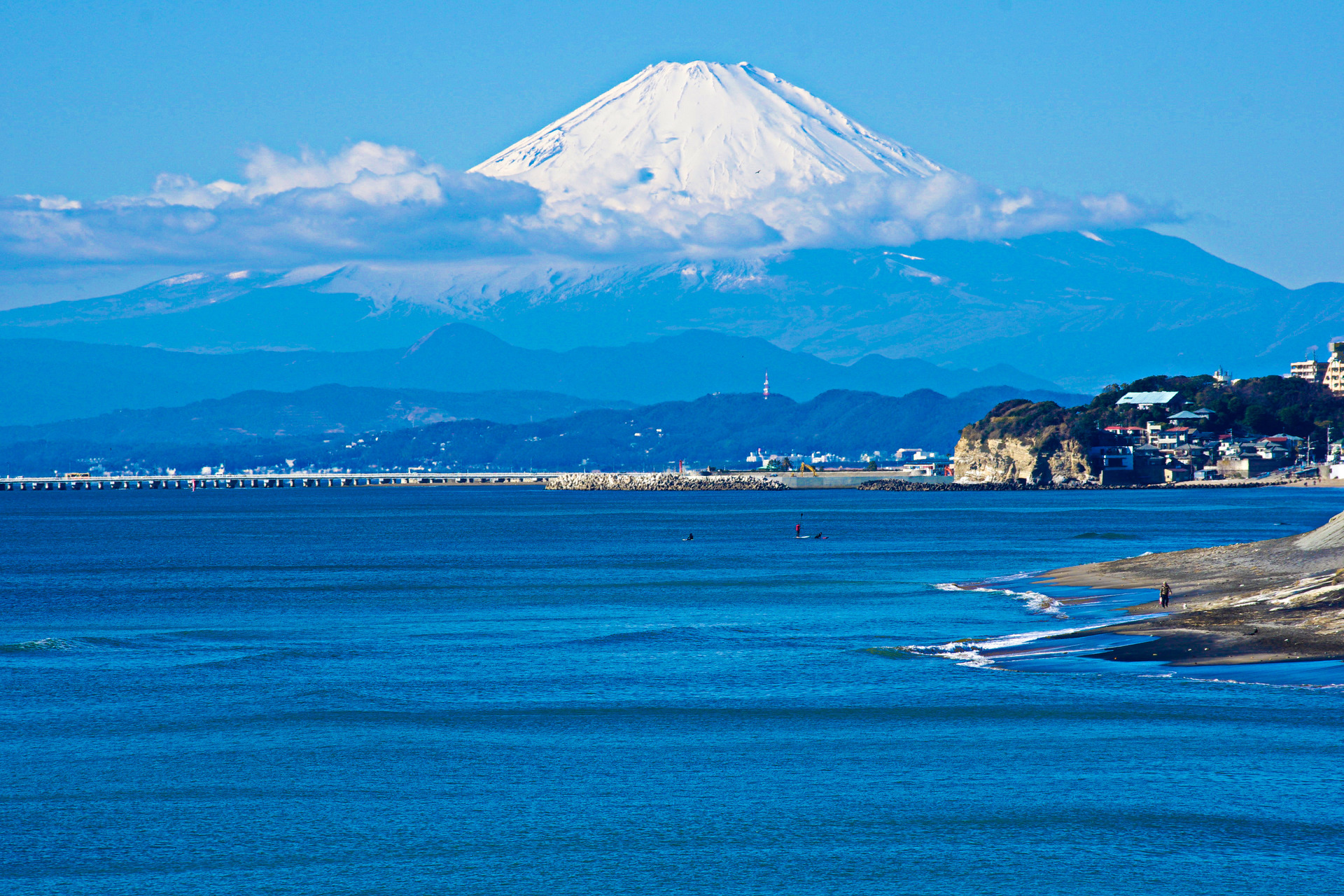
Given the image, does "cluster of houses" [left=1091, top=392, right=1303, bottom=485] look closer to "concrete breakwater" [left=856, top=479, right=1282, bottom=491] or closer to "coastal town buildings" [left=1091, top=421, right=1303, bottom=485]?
"coastal town buildings" [left=1091, top=421, right=1303, bottom=485]

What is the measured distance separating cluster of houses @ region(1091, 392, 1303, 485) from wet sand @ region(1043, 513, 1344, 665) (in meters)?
132

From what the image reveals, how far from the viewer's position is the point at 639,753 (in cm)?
2503

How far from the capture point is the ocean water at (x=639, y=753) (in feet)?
61.8

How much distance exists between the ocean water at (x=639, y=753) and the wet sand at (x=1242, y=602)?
7.32 feet

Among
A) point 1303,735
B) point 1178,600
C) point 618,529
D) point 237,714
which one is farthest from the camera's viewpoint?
point 618,529

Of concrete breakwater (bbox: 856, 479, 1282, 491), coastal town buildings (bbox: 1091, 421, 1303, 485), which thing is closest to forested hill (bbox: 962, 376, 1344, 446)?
coastal town buildings (bbox: 1091, 421, 1303, 485)

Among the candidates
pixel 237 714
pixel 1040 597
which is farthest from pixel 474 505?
pixel 237 714

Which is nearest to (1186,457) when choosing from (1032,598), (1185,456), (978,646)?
(1185,456)

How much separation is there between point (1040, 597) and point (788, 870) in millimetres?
29971

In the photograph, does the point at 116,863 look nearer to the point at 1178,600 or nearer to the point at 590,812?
the point at 590,812

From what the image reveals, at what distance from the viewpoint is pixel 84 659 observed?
3684 cm

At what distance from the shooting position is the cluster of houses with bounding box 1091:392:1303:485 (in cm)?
17750

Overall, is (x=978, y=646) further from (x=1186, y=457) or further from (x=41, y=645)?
(x=1186, y=457)

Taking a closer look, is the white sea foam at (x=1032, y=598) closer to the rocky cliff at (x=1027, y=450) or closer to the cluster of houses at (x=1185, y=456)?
the rocky cliff at (x=1027, y=450)
